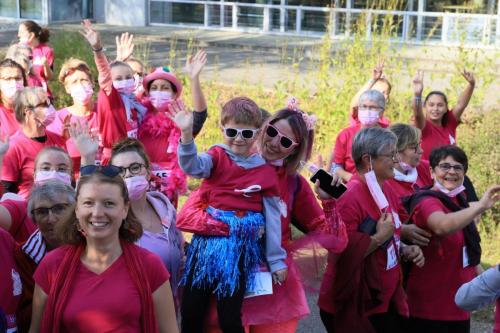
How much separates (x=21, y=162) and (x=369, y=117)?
2929 mm

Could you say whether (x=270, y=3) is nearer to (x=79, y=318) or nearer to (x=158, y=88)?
(x=158, y=88)

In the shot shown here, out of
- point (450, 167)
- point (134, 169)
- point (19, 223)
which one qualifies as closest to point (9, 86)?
point (134, 169)

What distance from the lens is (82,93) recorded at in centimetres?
662

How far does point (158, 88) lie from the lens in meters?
6.51

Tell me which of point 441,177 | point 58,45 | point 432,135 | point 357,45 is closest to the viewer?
point 441,177

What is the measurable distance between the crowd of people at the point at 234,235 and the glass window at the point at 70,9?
26493 millimetres

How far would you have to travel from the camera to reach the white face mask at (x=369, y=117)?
22.5 feet

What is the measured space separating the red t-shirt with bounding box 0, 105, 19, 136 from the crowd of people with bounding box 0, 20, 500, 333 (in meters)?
0.69

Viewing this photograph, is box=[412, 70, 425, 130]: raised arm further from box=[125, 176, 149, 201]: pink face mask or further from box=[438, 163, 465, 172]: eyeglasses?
box=[125, 176, 149, 201]: pink face mask

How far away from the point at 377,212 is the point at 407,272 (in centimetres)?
58

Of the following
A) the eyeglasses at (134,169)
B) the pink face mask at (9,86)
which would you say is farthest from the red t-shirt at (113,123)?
the eyeglasses at (134,169)

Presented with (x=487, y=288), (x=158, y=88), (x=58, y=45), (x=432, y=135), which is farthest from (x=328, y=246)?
(x=58, y=45)

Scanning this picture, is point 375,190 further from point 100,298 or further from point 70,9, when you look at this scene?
point 70,9

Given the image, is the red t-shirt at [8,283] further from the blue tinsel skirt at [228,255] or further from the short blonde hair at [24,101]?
the short blonde hair at [24,101]
